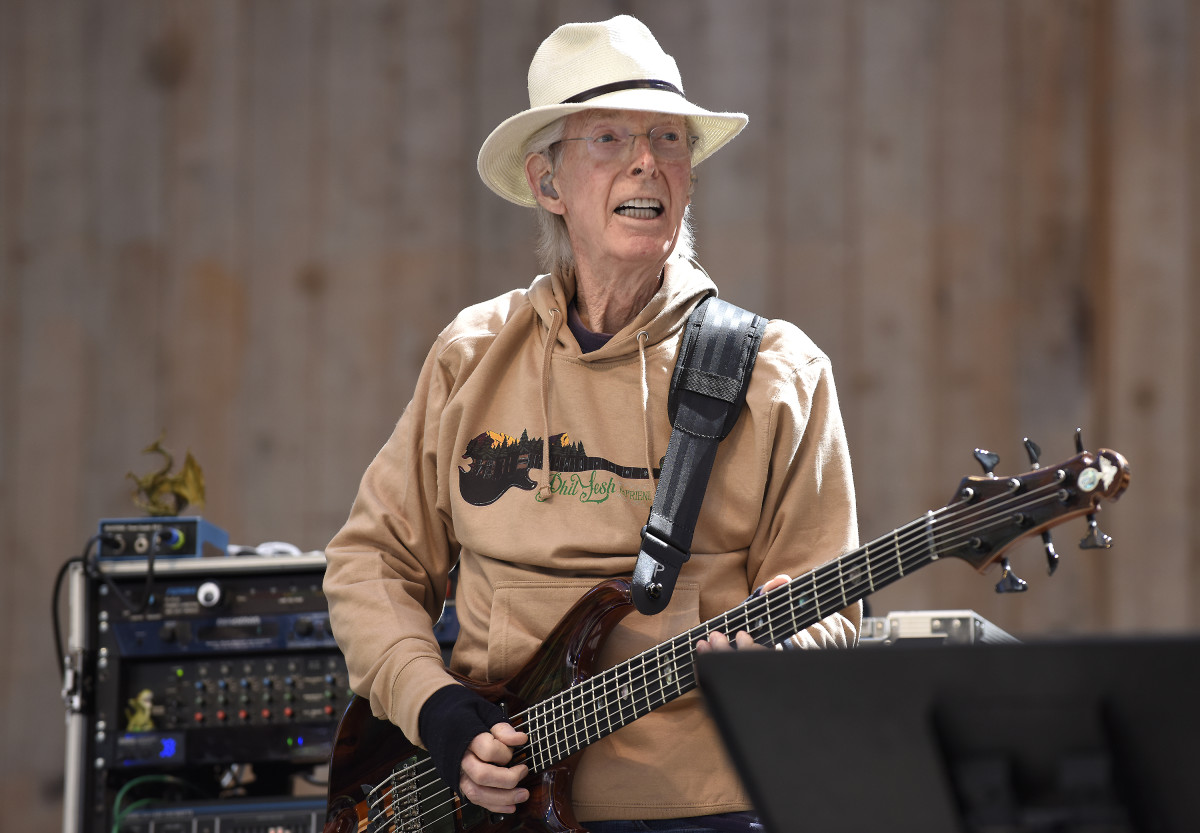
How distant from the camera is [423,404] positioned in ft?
6.90

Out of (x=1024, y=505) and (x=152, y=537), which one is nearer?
(x=1024, y=505)

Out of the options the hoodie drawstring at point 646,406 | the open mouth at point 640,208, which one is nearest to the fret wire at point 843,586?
the hoodie drawstring at point 646,406

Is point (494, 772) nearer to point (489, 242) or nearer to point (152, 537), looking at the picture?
point (152, 537)

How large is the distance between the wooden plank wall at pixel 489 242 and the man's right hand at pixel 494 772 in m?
2.00

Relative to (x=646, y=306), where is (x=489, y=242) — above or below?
above

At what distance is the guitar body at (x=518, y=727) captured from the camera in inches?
67.7

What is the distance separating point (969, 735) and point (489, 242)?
114 inches

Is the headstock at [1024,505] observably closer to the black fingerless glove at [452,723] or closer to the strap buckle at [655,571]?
the strap buckle at [655,571]

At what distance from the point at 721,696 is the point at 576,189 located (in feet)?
3.92

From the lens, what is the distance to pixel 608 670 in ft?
5.62

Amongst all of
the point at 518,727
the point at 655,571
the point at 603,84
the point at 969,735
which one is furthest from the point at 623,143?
the point at 969,735

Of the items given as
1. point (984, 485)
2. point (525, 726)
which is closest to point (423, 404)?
point (525, 726)

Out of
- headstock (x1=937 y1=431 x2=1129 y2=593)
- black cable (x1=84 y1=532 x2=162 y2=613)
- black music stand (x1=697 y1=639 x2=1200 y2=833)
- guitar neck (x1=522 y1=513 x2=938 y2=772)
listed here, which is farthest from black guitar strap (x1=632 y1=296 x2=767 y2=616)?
black cable (x1=84 y1=532 x2=162 y2=613)

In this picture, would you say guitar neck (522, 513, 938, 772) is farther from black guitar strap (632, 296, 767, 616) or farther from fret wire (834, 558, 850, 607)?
black guitar strap (632, 296, 767, 616)
